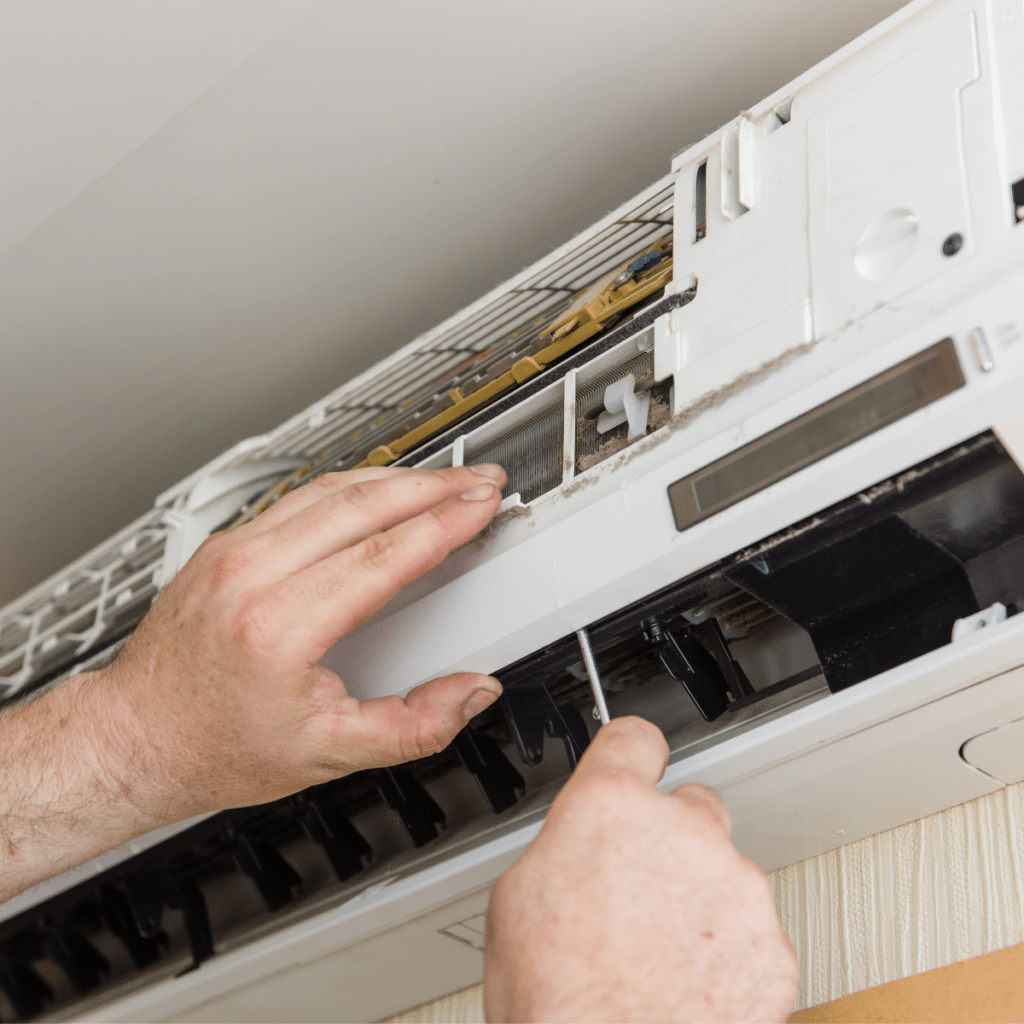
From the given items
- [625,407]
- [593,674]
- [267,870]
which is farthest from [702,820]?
[267,870]

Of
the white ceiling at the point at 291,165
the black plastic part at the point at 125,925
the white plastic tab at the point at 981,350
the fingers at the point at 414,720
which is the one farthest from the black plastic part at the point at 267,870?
the white plastic tab at the point at 981,350

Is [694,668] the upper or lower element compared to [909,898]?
upper

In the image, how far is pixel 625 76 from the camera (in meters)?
1.48

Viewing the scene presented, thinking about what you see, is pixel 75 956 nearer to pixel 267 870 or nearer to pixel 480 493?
pixel 267 870

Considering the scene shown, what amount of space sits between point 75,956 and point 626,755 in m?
1.40

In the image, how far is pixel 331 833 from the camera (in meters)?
1.48

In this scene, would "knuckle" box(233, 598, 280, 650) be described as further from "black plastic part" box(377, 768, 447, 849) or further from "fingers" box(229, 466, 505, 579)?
"black plastic part" box(377, 768, 447, 849)

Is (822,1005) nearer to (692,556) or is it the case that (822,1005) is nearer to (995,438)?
(692,556)

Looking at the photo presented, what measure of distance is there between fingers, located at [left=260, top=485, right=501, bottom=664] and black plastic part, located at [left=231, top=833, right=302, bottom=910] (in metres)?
0.66

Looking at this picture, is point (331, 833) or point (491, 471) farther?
A: point (331, 833)

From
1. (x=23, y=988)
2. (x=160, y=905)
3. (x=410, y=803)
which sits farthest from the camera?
(x=23, y=988)

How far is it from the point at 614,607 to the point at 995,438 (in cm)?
37

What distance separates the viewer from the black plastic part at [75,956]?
1.76 meters

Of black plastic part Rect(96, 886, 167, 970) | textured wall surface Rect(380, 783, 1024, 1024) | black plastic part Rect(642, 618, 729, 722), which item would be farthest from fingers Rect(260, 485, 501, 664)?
black plastic part Rect(96, 886, 167, 970)
